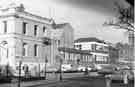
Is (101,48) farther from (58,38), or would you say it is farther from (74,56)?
(58,38)

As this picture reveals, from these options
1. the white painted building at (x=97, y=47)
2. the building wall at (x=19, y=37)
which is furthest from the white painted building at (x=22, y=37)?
the white painted building at (x=97, y=47)

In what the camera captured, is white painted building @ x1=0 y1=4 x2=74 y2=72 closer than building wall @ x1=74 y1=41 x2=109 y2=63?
Yes

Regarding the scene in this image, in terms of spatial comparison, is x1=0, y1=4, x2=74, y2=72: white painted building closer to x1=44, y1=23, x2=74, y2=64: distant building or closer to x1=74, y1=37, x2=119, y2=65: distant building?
x1=44, y1=23, x2=74, y2=64: distant building

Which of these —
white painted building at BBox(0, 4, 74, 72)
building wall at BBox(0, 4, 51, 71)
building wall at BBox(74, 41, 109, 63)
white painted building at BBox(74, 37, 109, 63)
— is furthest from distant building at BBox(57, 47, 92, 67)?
building wall at BBox(0, 4, 51, 71)

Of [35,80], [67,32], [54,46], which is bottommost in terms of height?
[35,80]

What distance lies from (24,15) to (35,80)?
18.1 metres

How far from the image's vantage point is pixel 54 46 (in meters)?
51.4

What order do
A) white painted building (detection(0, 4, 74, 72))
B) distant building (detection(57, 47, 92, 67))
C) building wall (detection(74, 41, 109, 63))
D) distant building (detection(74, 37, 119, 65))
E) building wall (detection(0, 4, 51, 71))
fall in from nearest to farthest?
building wall (detection(0, 4, 51, 71)), white painted building (detection(0, 4, 74, 72)), distant building (detection(57, 47, 92, 67)), building wall (detection(74, 41, 109, 63)), distant building (detection(74, 37, 119, 65))

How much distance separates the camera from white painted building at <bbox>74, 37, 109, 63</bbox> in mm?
82213

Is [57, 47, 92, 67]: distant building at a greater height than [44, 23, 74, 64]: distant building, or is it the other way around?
[44, 23, 74, 64]: distant building

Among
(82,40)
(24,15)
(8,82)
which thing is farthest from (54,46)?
(82,40)

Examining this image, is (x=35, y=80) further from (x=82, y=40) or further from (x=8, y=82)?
(x=82, y=40)

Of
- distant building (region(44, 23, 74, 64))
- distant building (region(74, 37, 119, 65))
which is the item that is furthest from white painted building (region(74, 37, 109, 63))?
distant building (region(44, 23, 74, 64))

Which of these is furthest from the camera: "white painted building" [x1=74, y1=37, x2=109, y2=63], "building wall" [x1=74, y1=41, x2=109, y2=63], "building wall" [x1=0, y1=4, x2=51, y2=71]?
"white painted building" [x1=74, y1=37, x2=109, y2=63]
